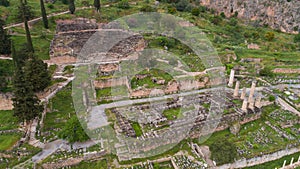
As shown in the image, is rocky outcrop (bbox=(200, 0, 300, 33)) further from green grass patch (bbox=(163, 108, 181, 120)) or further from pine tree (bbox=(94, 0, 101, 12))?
green grass patch (bbox=(163, 108, 181, 120))

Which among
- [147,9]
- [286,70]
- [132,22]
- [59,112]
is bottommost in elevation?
[59,112]

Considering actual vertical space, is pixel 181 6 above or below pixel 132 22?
above

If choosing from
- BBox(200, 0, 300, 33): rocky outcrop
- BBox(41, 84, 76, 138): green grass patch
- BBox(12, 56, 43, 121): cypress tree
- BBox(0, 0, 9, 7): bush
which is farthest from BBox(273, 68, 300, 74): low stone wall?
BBox(0, 0, 9, 7): bush

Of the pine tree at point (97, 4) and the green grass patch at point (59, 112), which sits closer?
the green grass patch at point (59, 112)

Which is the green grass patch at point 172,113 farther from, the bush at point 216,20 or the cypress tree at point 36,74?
the bush at point 216,20

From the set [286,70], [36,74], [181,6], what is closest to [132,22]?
[181,6]

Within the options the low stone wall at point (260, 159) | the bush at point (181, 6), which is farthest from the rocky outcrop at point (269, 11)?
the low stone wall at point (260, 159)

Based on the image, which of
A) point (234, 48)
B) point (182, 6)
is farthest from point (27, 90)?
point (182, 6)

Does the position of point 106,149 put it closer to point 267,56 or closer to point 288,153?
point 288,153

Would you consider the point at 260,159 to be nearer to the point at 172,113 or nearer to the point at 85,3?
the point at 172,113
